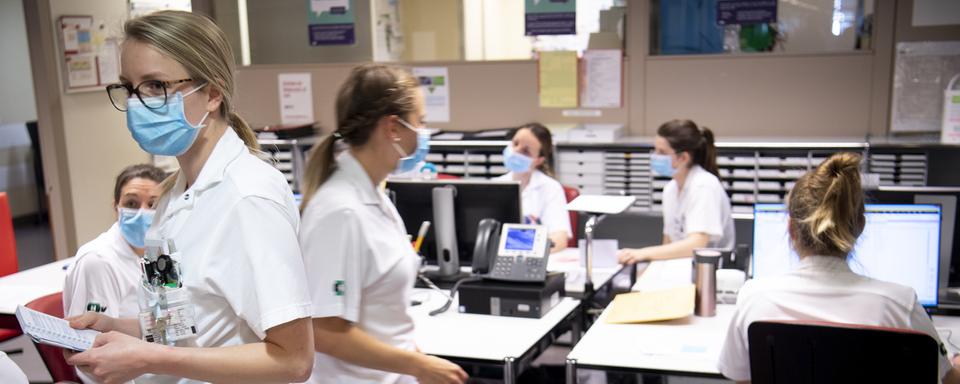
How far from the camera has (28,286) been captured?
358 centimetres

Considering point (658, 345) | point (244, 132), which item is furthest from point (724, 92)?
point (244, 132)

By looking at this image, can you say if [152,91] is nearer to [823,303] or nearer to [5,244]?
[823,303]

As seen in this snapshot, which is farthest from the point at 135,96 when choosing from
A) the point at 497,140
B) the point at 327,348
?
the point at 497,140

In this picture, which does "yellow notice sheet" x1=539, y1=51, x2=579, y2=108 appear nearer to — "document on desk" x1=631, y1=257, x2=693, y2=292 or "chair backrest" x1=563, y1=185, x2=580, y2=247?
"chair backrest" x1=563, y1=185, x2=580, y2=247

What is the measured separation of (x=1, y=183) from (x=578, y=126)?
504 centimetres

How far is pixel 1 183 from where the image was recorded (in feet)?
23.6

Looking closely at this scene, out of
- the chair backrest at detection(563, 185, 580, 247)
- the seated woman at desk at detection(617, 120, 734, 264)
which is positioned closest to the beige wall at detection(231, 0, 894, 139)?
the chair backrest at detection(563, 185, 580, 247)

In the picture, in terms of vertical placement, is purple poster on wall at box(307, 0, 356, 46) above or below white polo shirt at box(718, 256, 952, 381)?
above

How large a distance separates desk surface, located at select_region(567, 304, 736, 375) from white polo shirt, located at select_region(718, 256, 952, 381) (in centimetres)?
28

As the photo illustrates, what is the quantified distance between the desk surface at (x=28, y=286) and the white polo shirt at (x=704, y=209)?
2618mm

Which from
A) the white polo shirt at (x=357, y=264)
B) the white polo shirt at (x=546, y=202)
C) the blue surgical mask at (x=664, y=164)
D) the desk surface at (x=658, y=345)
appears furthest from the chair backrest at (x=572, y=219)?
the white polo shirt at (x=357, y=264)

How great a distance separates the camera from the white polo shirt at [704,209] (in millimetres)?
3656

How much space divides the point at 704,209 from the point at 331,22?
3292 mm

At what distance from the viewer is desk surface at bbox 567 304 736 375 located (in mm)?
2416
